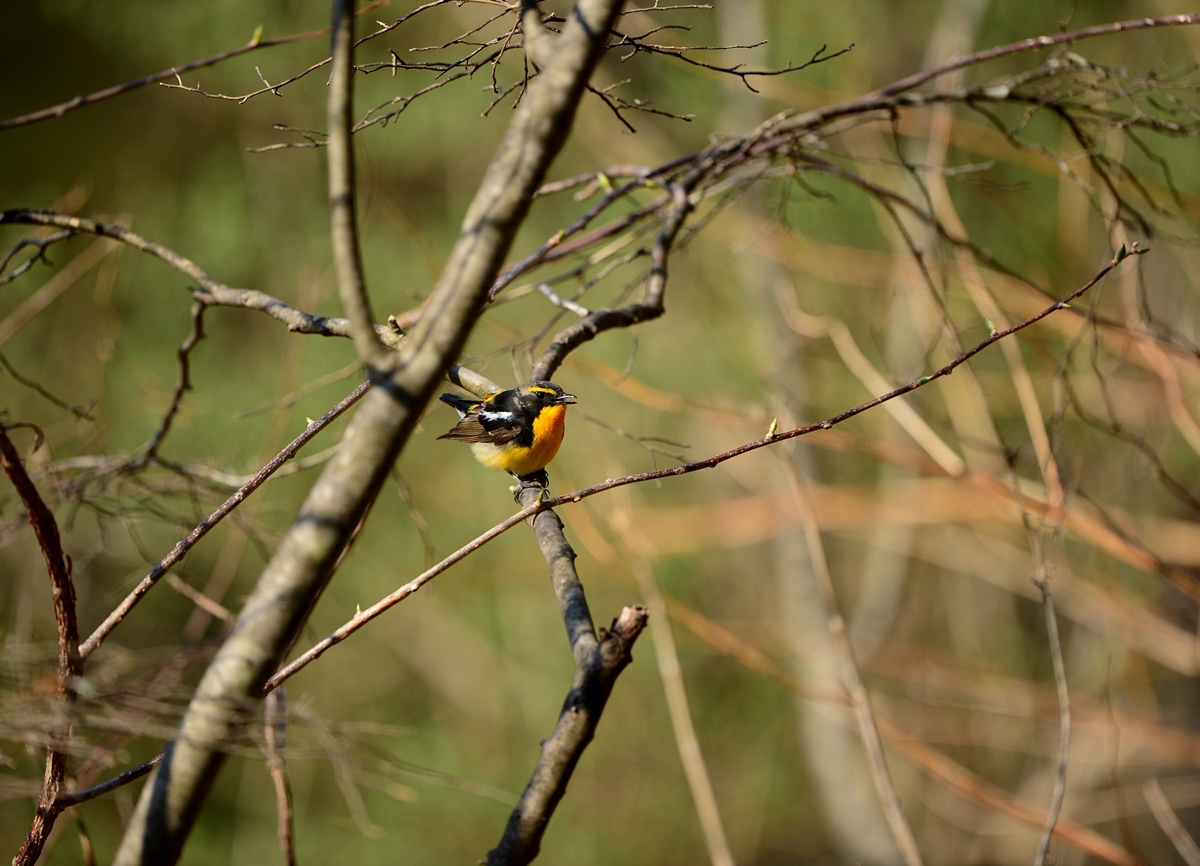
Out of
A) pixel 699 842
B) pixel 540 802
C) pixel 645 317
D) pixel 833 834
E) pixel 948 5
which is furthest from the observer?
pixel 699 842

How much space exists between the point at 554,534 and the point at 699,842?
8624mm

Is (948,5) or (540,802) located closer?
(540,802)

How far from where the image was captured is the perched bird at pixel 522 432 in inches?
130

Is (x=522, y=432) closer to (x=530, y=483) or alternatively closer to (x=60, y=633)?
(x=530, y=483)

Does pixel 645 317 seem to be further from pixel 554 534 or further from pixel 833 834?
pixel 833 834

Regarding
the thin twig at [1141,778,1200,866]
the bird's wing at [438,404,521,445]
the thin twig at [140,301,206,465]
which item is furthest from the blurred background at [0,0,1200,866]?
the thin twig at [140,301,206,465]

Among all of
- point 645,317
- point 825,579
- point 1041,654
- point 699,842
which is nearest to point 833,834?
point 699,842

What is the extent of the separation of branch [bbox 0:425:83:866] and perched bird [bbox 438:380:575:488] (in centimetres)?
165

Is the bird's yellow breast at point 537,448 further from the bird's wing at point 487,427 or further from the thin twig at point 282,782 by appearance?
the thin twig at point 282,782

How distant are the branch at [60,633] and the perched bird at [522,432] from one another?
65.1 inches

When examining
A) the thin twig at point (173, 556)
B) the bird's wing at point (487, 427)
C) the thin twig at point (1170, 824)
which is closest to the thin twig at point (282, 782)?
the thin twig at point (173, 556)

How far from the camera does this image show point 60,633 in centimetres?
167

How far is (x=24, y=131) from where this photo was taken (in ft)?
26.9

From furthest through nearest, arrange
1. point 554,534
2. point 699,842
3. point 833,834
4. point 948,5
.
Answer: point 699,842 → point 833,834 → point 948,5 → point 554,534
